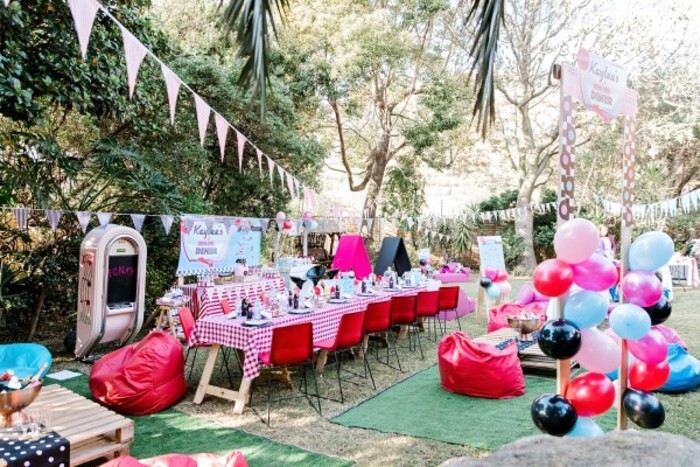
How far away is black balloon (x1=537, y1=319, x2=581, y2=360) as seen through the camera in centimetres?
277

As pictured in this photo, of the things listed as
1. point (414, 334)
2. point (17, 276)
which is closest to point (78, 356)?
point (17, 276)

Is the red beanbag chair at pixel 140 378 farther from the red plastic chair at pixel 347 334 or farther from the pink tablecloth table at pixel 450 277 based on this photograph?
the pink tablecloth table at pixel 450 277

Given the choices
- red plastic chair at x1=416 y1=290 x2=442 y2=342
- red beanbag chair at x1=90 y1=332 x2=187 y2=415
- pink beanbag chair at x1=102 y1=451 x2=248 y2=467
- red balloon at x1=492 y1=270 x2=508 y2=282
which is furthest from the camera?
red balloon at x1=492 y1=270 x2=508 y2=282

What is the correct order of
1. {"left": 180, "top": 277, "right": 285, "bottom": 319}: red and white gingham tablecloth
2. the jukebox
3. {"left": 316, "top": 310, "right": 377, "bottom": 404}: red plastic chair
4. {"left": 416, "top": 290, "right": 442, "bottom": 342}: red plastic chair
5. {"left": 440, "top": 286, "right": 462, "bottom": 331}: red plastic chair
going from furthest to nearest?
{"left": 440, "top": 286, "right": 462, "bottom": 331}: red plastic chair
{"left": 416, "top": 290, "right": 442, "bottom": 342}: red plastic chair
the jukebox
{"left": 180, "top": 277, "right": 285, "bottom": 319}: red and white gingham tablecloth
{"left": 316, "top": 310, "right": 377, "bottom": 404}: red plastic chair

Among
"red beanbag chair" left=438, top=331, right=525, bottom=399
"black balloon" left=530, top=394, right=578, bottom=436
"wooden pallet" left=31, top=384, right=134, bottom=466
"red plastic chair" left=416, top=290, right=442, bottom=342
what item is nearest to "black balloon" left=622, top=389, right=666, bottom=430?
"black balloon" left=530, top=394, right=578, bottom=436

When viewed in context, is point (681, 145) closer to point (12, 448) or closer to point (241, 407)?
point (241, 407)

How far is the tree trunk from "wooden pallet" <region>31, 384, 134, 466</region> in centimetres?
1540

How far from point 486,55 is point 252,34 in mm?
915

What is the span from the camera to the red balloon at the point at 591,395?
2.85 metres

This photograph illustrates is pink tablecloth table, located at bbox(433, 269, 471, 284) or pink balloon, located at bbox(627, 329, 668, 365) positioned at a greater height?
pink balloon, located at bbox(627, 329, 668, 365)

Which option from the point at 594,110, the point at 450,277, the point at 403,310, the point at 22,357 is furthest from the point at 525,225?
the point at 22,357

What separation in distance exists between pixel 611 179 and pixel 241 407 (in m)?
19.1

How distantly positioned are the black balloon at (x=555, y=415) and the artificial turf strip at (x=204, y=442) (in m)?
1.24

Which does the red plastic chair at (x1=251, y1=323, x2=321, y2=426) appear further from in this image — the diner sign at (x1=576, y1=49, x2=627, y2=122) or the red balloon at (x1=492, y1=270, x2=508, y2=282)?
the red balloon at (x1=492, y1=270, x2=508, y2=282)
